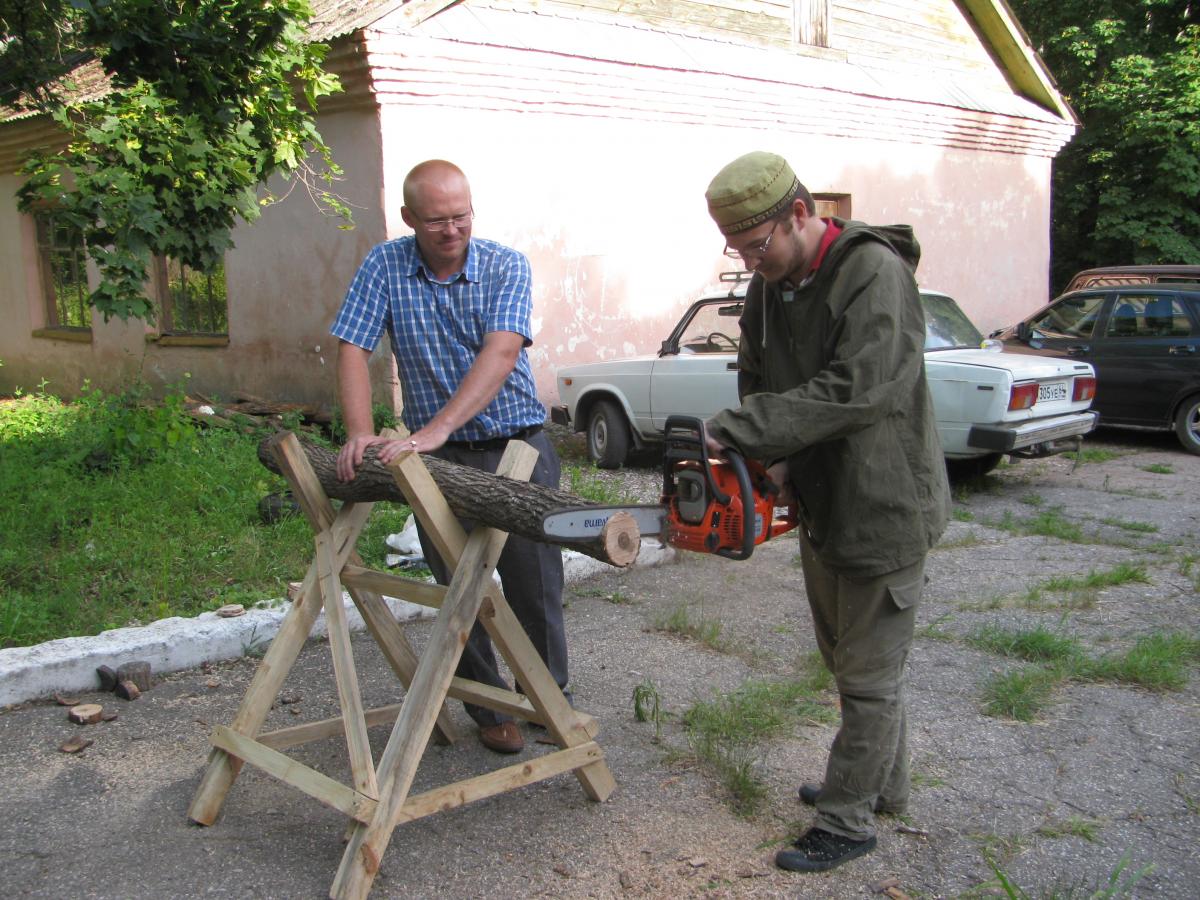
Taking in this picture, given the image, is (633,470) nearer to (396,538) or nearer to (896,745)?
(396,538)

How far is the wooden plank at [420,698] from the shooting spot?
2848 millimetres

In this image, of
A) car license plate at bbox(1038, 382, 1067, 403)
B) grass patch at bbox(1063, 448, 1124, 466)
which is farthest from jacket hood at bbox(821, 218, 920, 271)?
grass patch at bbox(1063, 448, 1124, 466)

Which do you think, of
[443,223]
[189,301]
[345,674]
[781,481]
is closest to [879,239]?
[781,481]

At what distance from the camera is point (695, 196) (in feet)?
36.9

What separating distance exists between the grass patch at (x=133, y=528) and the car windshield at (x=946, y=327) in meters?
4.59

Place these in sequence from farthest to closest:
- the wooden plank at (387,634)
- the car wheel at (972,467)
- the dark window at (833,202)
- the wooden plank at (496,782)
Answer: the dark window at (833,202) < the car wheel at (972,467) < the wooden plank at (387,634) < the wooden plank at (496,782)

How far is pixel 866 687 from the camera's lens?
2996 millimetres

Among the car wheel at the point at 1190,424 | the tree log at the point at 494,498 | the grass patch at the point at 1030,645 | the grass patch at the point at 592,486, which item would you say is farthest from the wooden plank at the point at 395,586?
the car wheel at the point at 1190,424

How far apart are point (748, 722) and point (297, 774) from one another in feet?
5.40

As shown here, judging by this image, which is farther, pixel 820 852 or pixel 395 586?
pixel 395 586

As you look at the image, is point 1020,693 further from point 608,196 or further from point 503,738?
point 608,196

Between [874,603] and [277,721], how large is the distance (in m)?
2.45

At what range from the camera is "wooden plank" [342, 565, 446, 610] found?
3.26 m

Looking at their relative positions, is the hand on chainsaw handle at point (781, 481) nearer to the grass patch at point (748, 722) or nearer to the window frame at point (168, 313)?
the grass patch at point (748, 722)
